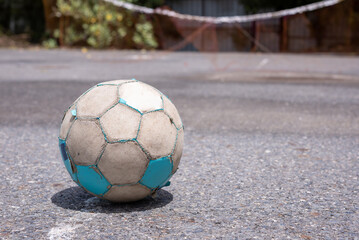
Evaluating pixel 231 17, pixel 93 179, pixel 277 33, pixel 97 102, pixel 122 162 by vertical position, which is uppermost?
pixel 231 17

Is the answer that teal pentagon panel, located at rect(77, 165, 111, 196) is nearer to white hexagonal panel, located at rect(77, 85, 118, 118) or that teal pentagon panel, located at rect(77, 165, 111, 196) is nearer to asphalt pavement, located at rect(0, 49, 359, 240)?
asphalt pavement, located at rect(0, 49, 359, 240)

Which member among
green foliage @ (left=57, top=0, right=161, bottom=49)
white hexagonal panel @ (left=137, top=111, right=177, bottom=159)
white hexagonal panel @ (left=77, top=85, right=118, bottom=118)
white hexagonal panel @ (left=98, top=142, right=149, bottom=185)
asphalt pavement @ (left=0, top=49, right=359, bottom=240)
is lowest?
asphalt pavement @ (left=0, top=49, right=359, bottom=240)

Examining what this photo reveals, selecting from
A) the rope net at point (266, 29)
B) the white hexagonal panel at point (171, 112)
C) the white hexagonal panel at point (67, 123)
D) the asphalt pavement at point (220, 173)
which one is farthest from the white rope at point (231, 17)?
the white hexagonal panel at point (67, 123)

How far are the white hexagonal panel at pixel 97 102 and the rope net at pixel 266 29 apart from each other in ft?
63.6

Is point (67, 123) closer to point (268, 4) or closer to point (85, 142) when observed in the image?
point (85, 142)

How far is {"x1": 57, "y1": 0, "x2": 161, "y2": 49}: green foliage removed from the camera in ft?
73.7

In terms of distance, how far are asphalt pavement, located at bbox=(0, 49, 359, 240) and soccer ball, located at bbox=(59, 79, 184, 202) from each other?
20cm

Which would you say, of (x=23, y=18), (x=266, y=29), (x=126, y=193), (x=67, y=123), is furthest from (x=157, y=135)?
(x=23, y=18)

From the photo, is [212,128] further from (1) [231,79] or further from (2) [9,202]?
(1) [231,79]

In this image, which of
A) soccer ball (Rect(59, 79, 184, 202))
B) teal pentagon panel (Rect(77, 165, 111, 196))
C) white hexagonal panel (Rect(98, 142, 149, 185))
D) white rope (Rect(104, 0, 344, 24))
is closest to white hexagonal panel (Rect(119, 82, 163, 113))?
soccer ball (Rect(59, 79, 184, 202))

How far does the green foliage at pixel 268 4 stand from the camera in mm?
21834

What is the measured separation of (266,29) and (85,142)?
2056cm

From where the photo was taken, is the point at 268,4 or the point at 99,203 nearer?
the point at 99,203

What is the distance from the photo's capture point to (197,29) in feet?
78.4
